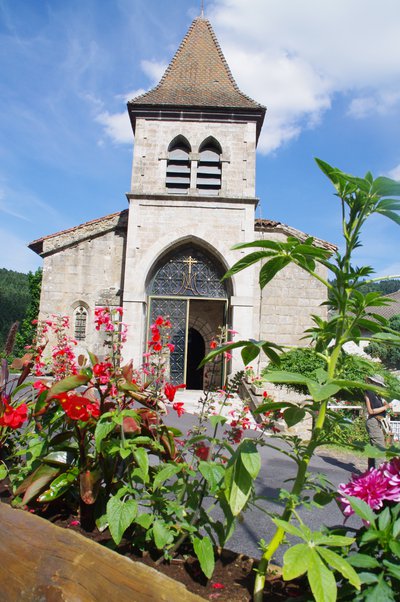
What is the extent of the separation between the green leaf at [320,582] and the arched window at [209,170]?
12990mm

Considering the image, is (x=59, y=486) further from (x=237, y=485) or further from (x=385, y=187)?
(x=385, y=187)

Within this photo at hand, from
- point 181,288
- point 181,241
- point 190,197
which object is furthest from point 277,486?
point 190,197

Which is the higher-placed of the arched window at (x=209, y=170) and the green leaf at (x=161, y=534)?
the arched window at (x=209, y=170)

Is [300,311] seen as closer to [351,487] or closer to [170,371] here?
[170,371]

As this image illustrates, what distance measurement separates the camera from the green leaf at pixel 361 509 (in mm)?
1318

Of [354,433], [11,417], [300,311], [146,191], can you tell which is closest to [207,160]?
[146,191]

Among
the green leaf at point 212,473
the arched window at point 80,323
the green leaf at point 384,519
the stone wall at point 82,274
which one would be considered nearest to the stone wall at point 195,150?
the stone wall at point 82,274

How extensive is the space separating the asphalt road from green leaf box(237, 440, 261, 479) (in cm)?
48

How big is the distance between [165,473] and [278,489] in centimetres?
347

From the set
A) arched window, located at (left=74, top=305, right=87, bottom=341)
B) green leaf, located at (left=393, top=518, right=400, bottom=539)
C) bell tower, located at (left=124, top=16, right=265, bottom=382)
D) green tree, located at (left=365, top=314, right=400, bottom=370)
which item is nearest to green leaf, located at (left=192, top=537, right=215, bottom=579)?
green leaf, located at (left=393, top=518, right=400, bottom=539)

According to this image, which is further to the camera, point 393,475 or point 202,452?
point 202,452

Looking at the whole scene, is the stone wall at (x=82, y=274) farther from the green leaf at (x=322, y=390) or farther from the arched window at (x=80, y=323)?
the green leaf at (x=322, y=390)

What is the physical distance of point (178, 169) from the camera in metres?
13.7

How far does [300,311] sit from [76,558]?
12328mm
